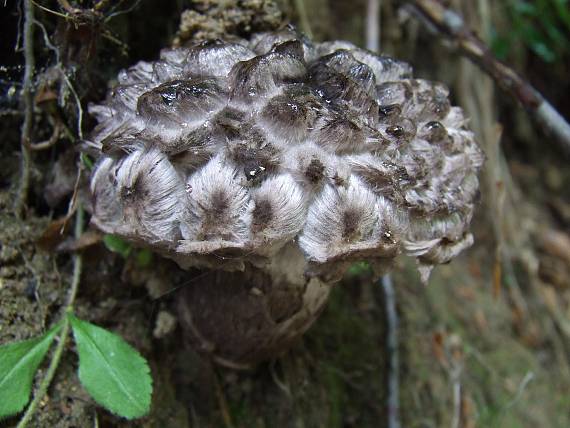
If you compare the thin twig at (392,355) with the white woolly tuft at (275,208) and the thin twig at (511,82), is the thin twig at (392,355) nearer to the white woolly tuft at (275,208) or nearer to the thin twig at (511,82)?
the thin twig at (511,82)

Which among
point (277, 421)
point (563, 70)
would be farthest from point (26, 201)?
point (563, 70)

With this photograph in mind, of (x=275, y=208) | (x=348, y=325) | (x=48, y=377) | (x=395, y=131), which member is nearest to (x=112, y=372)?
(x=48, y=377)

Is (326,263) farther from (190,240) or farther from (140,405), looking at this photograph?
(140,405)

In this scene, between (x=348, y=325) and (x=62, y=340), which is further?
(x=348, y=325)

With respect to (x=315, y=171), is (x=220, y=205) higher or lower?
lower

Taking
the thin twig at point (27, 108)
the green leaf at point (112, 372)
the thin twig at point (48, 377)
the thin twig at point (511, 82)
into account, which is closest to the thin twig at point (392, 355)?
the thin twig at point (511, 82)

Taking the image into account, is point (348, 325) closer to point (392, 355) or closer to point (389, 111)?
point (392, 355)

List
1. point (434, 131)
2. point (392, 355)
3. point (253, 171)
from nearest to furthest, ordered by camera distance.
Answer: point (253, 171)
point (434, 131)
point (392, 355)

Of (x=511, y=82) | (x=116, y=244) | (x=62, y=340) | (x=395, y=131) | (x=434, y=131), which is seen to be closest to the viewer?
(x=395, y=131)
